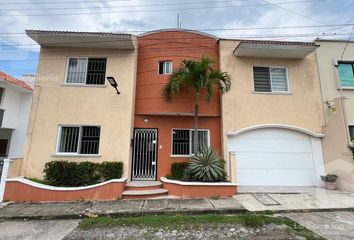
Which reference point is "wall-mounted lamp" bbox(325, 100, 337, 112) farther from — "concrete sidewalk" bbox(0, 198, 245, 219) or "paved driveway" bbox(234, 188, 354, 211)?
"concrete sidewalk" bbox(0, 198, 245, 219)

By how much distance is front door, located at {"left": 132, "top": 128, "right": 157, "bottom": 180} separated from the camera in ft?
30.4

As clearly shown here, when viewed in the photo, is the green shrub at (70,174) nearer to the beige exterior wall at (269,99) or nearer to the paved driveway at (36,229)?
the paved driveway at (36,229)

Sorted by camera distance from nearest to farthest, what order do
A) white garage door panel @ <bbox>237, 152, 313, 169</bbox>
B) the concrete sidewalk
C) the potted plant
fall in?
the concrete sidewalk < the potted plant < white garage door panel @ <bbox>237, 152, 313, 169</bbox>

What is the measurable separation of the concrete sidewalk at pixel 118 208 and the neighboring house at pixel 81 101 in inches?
77.5

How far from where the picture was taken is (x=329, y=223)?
5.25 metres

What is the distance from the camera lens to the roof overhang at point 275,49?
9.26 meters

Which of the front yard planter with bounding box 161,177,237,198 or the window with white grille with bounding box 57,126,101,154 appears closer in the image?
the front yard planter with bounding box 161,177,237,198

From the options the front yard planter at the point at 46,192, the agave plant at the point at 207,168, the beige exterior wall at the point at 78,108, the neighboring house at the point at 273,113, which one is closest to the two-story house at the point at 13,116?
the beige exterior wall at the point at 78,108

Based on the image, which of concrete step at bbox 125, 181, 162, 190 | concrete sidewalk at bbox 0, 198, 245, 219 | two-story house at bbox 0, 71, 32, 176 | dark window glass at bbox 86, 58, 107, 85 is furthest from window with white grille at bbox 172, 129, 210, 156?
two-story house at bbox 0, 71, 32, 176

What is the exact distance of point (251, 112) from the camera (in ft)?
31.4

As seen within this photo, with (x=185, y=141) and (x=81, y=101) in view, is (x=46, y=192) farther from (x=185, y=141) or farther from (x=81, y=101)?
(x=185, y=141)

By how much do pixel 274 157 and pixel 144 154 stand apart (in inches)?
260

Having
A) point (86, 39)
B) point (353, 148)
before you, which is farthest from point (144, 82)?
point (353, 148)

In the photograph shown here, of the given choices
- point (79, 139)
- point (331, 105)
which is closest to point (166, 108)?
point (79, 139)
